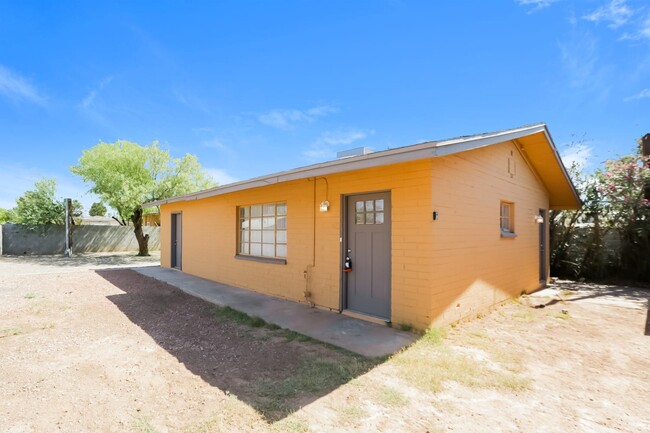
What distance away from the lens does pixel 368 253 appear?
5328 millimetres

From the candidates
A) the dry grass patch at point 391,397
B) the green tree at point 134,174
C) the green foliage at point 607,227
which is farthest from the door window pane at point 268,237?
the green tree at point 134,174

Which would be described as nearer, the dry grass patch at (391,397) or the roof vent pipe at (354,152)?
the dry grass patch at (391,397)

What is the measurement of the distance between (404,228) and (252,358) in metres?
2.79

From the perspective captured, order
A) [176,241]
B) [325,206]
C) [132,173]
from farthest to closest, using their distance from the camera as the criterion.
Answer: [132,173] → [176,241] → [325,206]

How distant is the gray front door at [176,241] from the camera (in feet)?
38.4

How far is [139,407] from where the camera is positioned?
268 cm

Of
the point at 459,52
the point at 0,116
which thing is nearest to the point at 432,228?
the point at 459,52

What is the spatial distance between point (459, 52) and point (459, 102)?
2.20 m

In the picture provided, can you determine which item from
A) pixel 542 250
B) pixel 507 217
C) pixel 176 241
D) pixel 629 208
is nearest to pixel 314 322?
pixel 507 217

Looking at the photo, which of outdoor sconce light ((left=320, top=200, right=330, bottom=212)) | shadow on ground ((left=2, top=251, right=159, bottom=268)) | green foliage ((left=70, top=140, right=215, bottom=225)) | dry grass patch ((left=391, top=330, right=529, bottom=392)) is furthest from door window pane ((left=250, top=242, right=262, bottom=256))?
green foliage ((left=70, top=140, right=215, bottom=225))

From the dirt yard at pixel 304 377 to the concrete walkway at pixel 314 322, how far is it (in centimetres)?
26

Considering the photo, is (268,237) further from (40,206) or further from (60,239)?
(40,206)

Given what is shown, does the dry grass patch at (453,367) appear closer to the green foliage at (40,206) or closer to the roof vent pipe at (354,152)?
the roof vent pipe at (354,152)

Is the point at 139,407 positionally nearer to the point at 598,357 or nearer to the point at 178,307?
the point at 178,307
